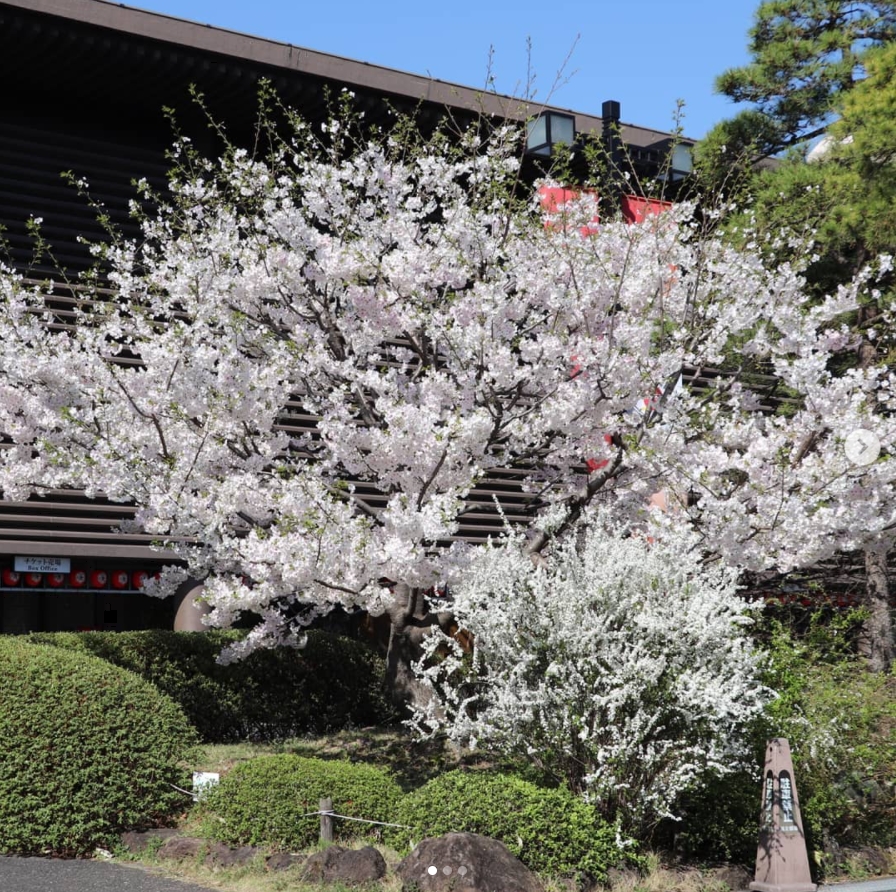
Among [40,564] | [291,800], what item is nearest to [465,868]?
[291,800]

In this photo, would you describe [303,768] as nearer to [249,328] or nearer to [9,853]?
[9,853]

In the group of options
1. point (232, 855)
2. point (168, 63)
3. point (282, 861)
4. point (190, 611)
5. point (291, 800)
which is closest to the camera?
point (282, 861)

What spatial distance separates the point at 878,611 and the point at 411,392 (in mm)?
6879

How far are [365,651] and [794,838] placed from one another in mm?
8034

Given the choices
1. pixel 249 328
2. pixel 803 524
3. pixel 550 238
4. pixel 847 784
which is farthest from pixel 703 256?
pixel 847 784

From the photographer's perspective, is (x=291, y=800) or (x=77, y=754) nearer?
(x=291, y=800)

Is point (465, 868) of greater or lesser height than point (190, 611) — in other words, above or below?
below

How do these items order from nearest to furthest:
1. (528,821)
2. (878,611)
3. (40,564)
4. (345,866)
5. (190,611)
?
(345,866), (528,821), (878,611), (40,564), (190,611)

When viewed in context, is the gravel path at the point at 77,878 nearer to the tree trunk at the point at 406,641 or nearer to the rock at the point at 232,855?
the rock at the point at 232,855

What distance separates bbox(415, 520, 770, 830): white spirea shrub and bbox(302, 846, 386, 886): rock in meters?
1.20

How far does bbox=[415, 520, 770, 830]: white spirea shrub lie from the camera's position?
9734 millimetres

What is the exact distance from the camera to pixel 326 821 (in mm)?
10086

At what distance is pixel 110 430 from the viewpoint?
1280 centimetres

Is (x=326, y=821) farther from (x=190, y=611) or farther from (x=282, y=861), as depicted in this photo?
(x=190, y=611)
